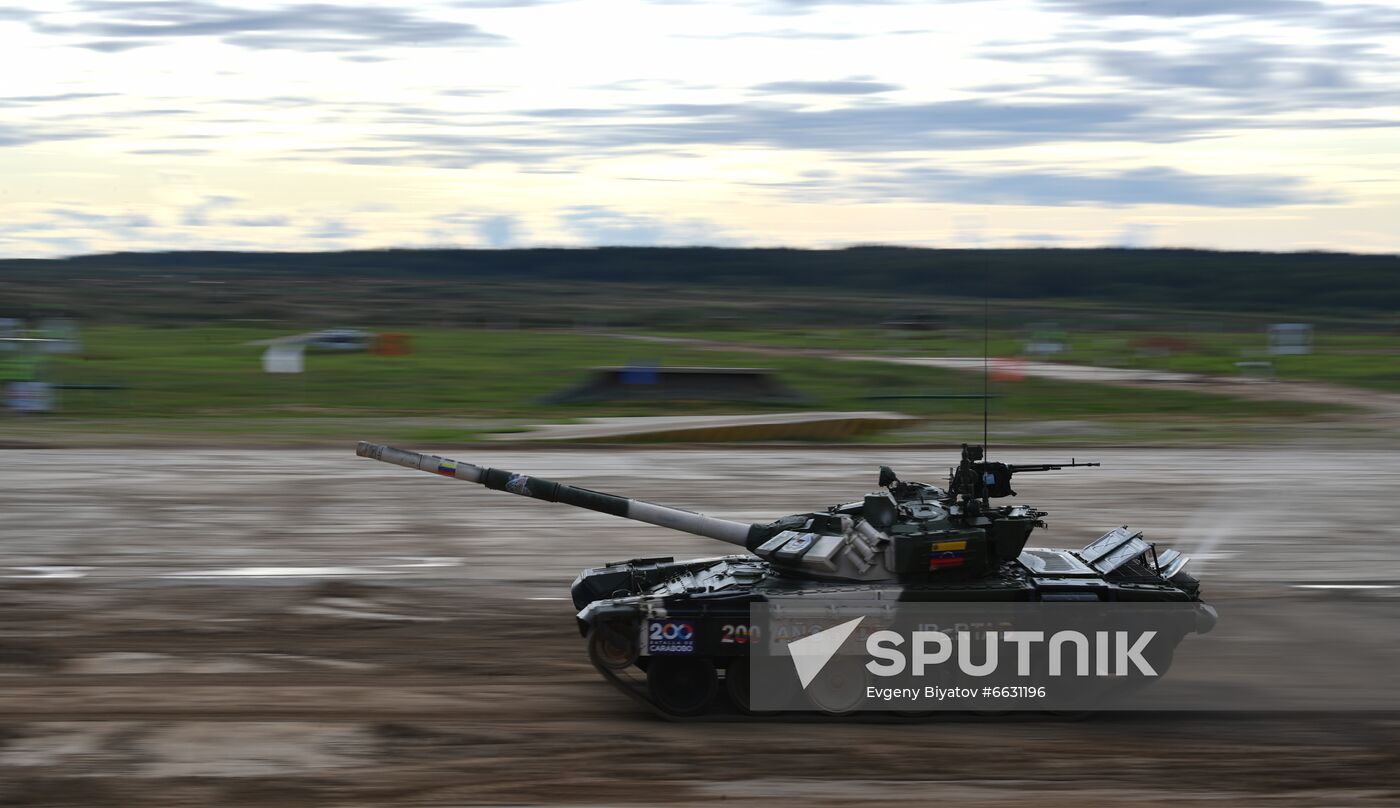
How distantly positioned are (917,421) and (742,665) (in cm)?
2371

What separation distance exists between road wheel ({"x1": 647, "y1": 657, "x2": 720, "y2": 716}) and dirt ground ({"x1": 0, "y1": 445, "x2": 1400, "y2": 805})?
0.67 ft

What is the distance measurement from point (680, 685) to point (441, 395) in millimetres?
30022

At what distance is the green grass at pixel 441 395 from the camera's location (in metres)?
32.9

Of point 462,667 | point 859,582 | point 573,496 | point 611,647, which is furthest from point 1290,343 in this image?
point 611,647

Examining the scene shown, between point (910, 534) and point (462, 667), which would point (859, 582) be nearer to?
point (910, 534)

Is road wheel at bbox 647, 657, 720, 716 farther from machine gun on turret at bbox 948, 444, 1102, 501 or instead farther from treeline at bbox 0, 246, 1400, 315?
treeline at bbox 0, 246, 1400, 315

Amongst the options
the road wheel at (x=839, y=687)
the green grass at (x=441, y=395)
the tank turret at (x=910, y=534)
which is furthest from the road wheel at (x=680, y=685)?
the green grass at (x=441, y=395)

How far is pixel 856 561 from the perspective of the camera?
35.9ft

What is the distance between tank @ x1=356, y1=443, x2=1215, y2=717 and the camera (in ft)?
34.9

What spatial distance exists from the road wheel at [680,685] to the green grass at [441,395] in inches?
745

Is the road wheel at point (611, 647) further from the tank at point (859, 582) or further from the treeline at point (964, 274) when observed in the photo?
the treeline at point (964, 274)

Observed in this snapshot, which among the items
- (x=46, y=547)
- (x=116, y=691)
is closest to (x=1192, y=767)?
(x=116, y=691)

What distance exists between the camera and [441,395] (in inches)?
1569

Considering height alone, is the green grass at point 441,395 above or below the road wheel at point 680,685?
above
